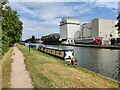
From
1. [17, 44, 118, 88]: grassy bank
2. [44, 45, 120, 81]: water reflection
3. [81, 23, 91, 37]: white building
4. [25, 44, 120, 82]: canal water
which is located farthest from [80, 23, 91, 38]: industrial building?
[17, 44, 118, 88]: grassy bank

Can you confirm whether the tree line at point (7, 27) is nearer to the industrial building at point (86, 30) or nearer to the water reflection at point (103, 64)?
the water reflection at point (103, 64)

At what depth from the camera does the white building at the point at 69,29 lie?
18088 cm

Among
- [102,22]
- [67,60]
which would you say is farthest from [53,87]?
[102,22]

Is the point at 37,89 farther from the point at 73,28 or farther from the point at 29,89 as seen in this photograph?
the point at 73,28

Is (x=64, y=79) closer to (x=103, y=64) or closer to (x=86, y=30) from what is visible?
(x=103, y=64)

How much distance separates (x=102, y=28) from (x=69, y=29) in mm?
60332

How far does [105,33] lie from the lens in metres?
132

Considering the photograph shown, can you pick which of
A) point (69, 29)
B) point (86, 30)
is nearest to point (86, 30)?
point (86, 30)

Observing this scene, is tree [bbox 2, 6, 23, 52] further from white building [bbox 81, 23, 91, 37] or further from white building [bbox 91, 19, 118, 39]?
white building [bbox 81, 23, 91, 37]

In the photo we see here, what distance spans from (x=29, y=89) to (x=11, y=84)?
1395 mm

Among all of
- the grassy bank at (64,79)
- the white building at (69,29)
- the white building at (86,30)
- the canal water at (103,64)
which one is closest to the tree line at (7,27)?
the canal water at (103,64)

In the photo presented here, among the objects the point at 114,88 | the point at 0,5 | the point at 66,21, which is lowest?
the point at 114,88

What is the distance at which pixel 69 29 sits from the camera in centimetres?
18650

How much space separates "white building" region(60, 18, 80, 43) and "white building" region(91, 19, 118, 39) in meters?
42.4
